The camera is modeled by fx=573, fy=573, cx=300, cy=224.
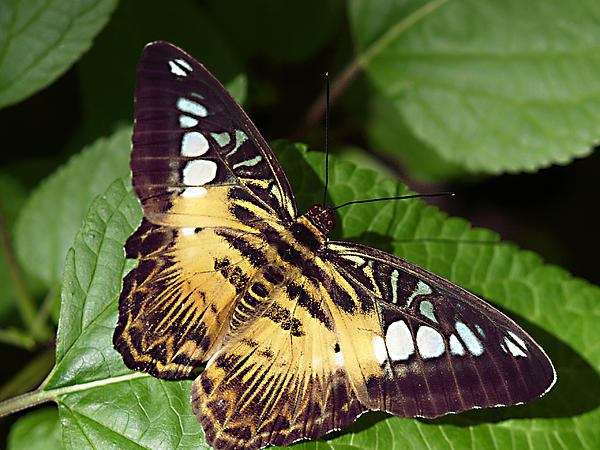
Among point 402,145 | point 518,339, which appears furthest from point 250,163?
point 402,145

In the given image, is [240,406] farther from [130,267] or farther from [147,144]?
[147,144]

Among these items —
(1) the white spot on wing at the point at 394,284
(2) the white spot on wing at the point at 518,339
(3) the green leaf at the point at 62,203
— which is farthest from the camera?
(3) the green leaf at the point at 62,203

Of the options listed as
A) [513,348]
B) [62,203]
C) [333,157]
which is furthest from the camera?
[62,203]

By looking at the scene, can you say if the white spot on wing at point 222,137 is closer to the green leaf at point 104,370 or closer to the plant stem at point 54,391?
the green leaf at point 104,370

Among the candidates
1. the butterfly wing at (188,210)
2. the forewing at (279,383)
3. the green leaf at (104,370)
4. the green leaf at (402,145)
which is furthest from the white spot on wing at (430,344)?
the green leaf at (402,145)

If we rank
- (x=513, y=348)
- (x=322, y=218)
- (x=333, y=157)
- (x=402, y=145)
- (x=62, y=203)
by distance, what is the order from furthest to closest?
(x=402, y=145), (x=62, y=203), (x=333, y=157), (x=322, y=218), (x=513, y=348)

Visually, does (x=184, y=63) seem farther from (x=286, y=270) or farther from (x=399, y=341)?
(x=399, y=341)
